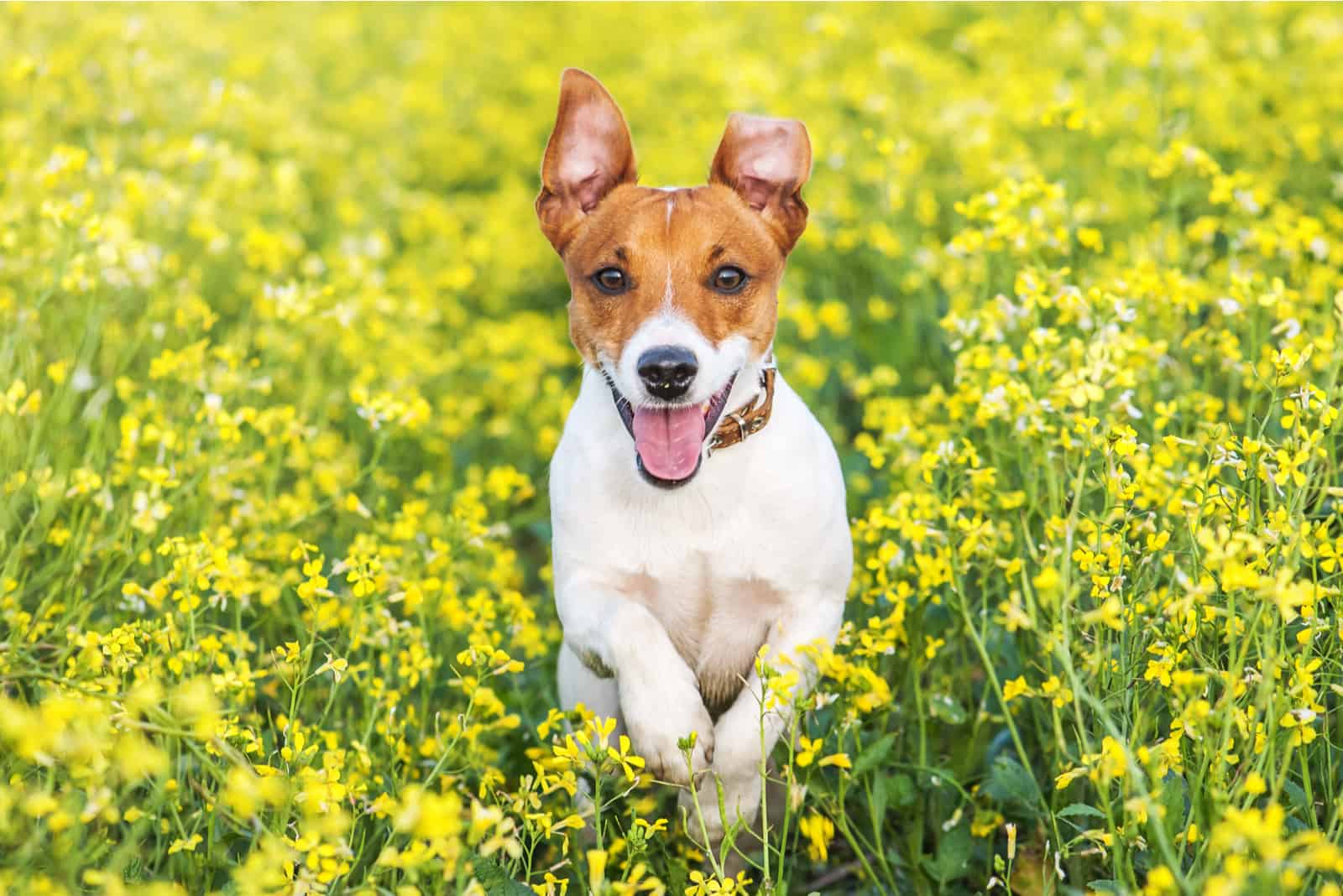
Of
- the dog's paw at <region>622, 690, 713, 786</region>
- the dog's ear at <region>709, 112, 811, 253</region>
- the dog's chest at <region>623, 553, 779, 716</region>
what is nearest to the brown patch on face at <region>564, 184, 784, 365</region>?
the dog's ear at <region>709, 112, 811, 253</region>

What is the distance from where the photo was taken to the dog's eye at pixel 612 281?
3.61m

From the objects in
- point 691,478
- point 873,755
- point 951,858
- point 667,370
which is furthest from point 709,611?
point 951,858

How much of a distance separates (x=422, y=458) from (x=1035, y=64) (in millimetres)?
5283

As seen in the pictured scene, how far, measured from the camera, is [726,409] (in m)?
3.54

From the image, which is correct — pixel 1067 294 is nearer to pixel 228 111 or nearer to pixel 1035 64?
pixel 228 111

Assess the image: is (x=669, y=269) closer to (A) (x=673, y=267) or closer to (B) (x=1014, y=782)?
(A) (x=673, y=267)

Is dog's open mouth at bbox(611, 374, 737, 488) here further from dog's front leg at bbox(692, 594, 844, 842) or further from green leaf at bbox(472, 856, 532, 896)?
green leaf at bbox(472, 856, 532, 896)

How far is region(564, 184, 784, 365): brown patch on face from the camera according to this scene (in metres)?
3.53

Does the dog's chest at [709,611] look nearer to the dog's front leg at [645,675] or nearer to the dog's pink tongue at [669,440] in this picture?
the dog's front leg at [645,675]

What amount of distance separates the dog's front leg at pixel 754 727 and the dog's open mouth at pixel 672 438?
0.45m

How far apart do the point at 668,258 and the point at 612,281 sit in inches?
6.3

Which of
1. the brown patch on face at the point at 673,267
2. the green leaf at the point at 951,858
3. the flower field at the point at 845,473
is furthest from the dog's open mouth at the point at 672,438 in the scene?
the green leaf at the point at 951,858

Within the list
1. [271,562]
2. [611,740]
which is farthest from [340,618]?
[611,740]

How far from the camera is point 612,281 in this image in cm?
362
